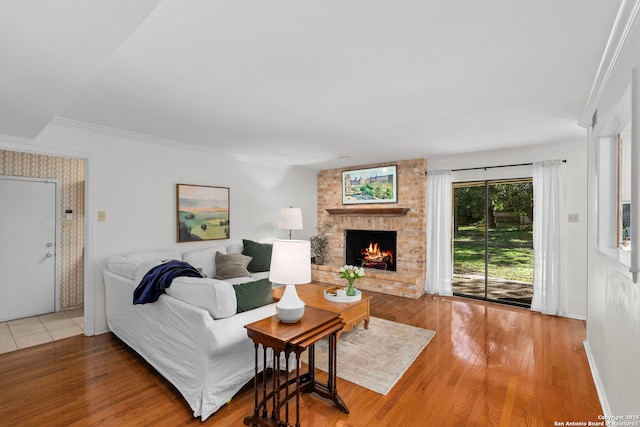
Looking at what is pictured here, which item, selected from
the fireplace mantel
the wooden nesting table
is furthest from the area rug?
the fireplace mantel

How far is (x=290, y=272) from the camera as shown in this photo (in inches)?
78.8

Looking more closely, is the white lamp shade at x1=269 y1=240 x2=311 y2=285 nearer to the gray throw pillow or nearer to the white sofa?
the white sofa

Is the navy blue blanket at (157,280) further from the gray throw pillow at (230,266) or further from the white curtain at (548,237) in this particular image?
the white curtain at (548,237)

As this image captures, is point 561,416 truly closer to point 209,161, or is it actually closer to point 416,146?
point 416,146

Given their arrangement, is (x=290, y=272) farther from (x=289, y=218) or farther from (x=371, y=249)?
(x=371, y=249)

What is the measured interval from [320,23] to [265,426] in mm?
2346

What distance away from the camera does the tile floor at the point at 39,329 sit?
3.20 m

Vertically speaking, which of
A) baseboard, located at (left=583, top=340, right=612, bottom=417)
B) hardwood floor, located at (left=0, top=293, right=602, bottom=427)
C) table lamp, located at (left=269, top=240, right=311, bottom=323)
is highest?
table lamp, located at (left=269, top=240, right=311, bottom=323)

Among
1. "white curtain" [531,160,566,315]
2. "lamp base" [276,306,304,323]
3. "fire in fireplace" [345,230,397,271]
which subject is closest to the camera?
"lamp base" [276,306,304,323]

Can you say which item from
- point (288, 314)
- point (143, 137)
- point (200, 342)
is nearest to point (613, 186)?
point (288, 314)

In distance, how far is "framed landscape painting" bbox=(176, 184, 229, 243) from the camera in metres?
4.30

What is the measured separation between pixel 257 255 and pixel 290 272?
283 cm

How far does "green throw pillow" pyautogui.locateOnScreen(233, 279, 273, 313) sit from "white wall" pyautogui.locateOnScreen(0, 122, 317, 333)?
90.0 inches

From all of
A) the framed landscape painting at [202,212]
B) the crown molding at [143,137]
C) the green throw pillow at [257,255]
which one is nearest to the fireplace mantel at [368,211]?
the green throw pillow at [257,255]
